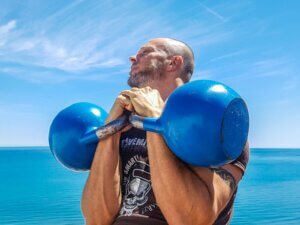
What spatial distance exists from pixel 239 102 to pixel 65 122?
1063mm

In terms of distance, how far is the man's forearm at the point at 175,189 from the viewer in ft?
7.82

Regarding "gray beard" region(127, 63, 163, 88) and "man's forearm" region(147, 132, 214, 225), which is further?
"gray beard" region(127, 63, 163, 88)

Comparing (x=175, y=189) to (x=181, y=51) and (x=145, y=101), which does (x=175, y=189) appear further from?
(x=181, y=51)

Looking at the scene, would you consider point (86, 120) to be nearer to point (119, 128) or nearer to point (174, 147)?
point (119, 128)

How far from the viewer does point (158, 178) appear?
2.42 meters

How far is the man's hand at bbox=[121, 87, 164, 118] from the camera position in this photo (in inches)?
97.9

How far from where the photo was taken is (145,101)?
2.52 m

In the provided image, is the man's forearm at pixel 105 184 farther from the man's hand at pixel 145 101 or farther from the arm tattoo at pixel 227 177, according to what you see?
the arm tattoo at pixel 227 177

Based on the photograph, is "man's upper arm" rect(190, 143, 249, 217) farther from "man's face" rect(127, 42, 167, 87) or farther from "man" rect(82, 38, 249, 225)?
"man's face" rect(127, 42, 167, 87)

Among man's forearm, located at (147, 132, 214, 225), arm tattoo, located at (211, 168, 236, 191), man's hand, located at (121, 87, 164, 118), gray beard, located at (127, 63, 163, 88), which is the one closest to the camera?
man's forearm, located at (147, 132, 214, 225)

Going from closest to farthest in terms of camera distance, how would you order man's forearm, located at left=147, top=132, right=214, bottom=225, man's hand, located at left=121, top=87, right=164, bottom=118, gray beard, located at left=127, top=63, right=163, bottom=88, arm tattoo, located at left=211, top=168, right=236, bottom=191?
man's forearm, located at left=147, top=132, right=214, bottom=225 → man's hand, located at left=121, top=87, right=164, bottom=118 → arm tattoo, located at left=211, top=168, right=236, bottom=191 → gray beard, located at left=127, top=63, right=163, bottom=88

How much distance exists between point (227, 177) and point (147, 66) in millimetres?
Answer: 764

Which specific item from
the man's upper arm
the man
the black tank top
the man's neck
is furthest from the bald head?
the man's upper arm

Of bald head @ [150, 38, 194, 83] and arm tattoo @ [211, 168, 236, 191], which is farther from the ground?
bald head @ [150, 38, 194, 83]
